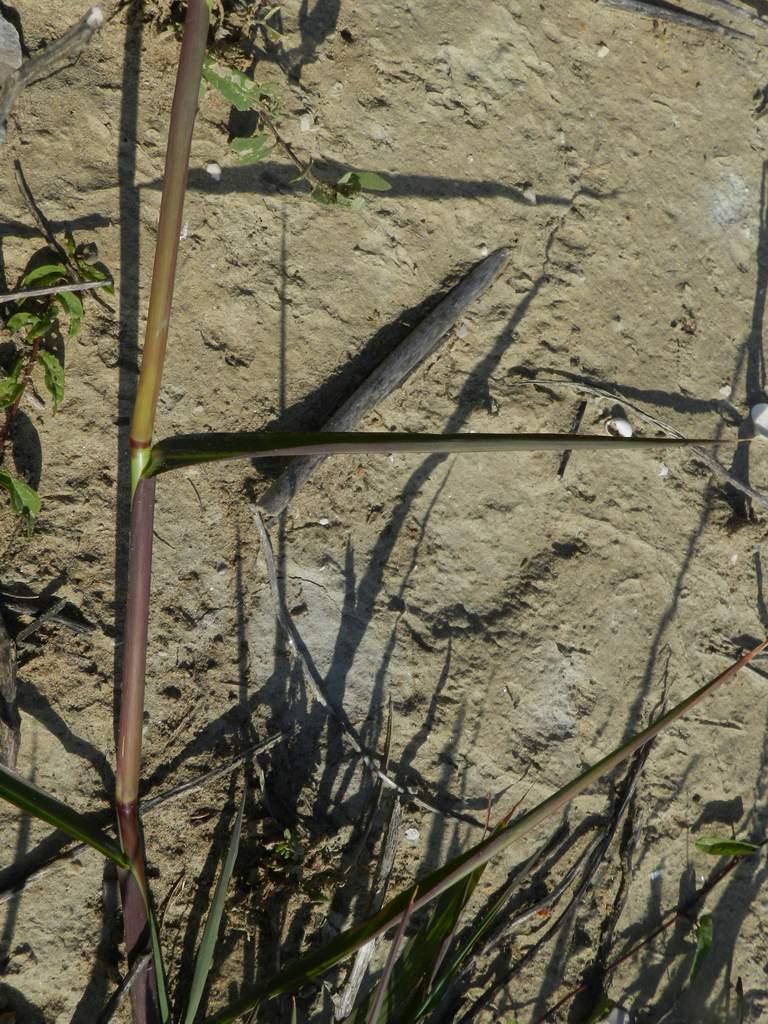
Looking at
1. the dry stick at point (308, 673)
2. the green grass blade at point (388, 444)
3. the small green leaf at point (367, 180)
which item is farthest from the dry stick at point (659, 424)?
the green grass blade at point (388, 444)

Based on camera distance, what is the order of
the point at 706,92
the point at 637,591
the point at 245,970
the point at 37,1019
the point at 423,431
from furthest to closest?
the point at 706,92 → the point at 637,591 → the point at 423,431 → the point at 245,970 → the point at 37,1019

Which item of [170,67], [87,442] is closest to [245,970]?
[87,442]

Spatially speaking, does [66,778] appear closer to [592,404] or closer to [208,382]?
[208,382]

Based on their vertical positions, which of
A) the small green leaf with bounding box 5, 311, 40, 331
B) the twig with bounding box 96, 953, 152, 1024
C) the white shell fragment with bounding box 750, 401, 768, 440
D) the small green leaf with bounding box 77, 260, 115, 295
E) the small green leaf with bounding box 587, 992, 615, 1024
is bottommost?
the twig with bounding box 96, 953, 152, 1024

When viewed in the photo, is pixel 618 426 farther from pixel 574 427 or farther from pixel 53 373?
pixel 53 373

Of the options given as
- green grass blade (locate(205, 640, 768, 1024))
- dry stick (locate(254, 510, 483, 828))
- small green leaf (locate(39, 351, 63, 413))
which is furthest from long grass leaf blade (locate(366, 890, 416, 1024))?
small green leaf (locate(39, 351, 63, 413))

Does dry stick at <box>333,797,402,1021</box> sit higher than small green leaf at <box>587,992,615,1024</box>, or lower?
lower

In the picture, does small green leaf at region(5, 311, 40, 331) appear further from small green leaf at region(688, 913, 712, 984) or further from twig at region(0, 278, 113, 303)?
small green leaf at region(688, 913, 712, 984)
